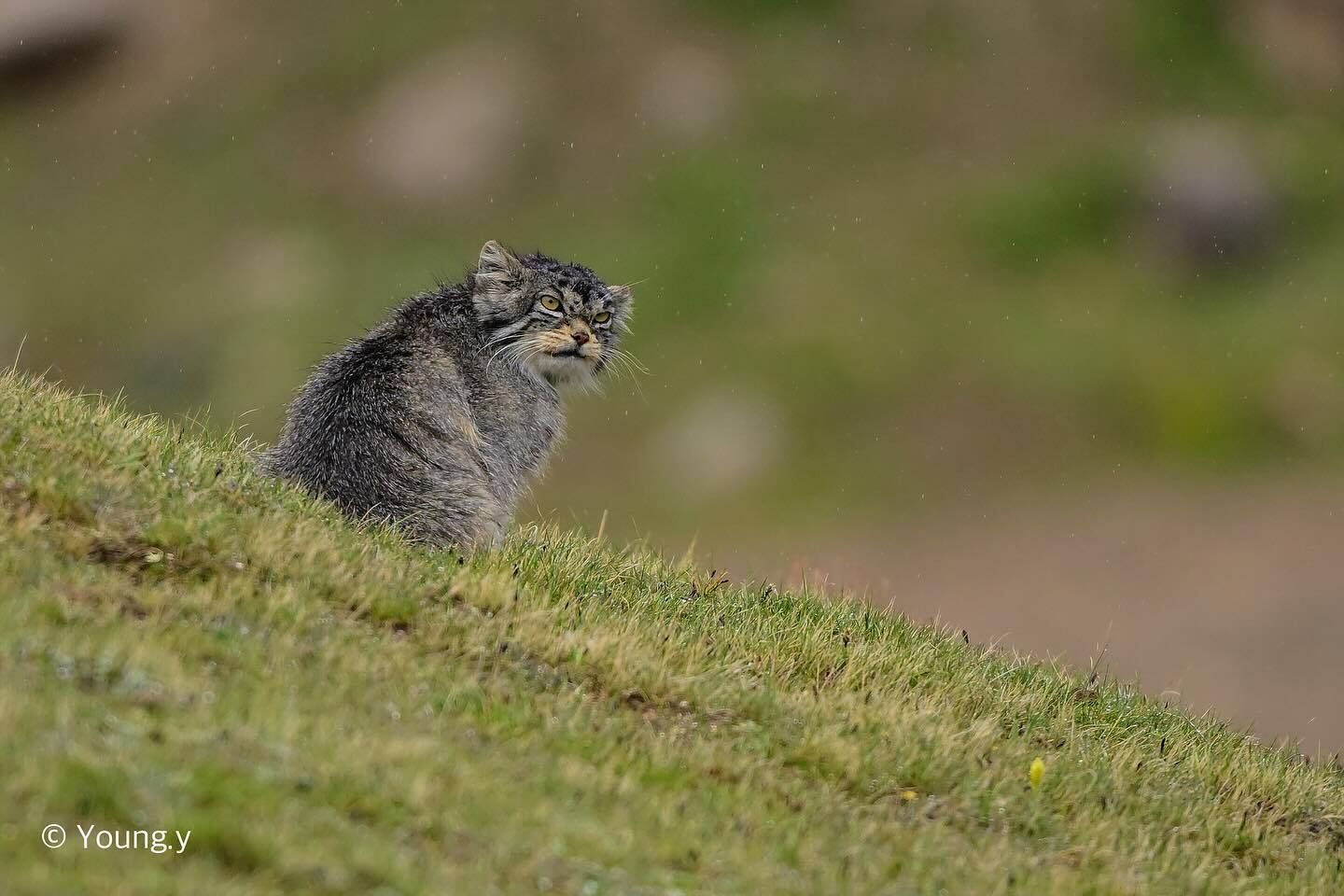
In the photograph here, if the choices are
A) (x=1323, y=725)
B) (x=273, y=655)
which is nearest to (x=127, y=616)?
(x=273, y=655)

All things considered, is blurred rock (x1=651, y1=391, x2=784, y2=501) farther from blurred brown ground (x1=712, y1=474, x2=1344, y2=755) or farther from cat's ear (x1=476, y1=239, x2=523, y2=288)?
cat's ear (x1=476, y1=239, x2=523, y2=288)

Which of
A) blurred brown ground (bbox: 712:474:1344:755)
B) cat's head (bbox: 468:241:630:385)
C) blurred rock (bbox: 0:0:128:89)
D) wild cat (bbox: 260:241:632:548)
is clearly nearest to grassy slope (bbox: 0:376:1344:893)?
wild cat (bbox: 260:241:632:548)

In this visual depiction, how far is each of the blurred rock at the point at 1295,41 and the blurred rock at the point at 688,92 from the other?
1885cm

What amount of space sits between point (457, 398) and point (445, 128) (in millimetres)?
41613

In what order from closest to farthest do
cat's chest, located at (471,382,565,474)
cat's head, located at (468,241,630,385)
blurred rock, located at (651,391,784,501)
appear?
cat's chest, located at (471,382,565,474), cat's head, located at (468,241,630,385), blurred rock, located at (651,391,784,501)

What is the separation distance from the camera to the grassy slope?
6.74 metres

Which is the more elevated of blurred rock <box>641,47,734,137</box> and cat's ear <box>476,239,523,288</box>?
blurred rock <box>641,47,734,137</box>

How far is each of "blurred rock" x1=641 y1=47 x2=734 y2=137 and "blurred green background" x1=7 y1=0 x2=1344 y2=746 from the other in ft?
0.40

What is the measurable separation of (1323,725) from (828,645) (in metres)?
19.0

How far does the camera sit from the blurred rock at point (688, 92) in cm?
5094

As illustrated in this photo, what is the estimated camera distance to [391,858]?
6.55 meters

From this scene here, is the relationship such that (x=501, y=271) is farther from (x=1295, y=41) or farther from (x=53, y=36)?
(x=1295, y=41)

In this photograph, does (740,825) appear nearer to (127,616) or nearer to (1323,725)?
(127,616)

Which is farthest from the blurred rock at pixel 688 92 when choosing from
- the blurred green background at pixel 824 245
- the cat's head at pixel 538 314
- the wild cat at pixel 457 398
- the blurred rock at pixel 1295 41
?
the cat's head at pixel 538 314
